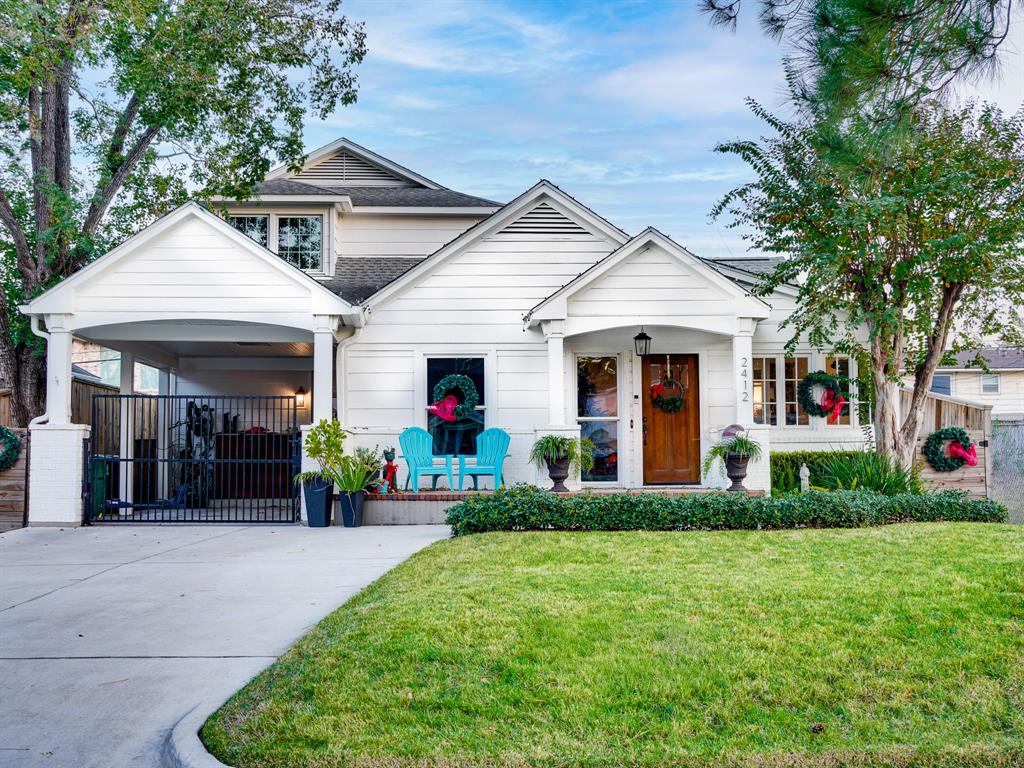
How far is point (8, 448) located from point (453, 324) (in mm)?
6072

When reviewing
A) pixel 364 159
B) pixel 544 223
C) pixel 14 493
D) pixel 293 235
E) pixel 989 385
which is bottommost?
pixel 14 493

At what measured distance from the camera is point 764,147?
1192 cm

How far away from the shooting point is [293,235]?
47.5 ft

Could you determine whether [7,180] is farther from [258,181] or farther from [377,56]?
[377,56]

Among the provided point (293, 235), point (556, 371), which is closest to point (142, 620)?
point (556, 371)

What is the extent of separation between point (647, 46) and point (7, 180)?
11.4m

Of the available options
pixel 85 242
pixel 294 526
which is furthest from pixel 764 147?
pixel 85 242

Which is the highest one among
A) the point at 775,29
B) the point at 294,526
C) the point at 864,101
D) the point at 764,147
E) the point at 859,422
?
the point at 764,147

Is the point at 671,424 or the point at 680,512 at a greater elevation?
the point at 671,424

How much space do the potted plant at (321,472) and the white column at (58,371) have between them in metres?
3.22

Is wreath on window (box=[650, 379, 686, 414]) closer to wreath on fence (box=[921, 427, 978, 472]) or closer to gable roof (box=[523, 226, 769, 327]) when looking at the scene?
gable roof (box=[523, 226, 769, 327])

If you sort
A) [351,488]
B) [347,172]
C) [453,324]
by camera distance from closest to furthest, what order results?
[351,488] < [453,324] < [347,172]

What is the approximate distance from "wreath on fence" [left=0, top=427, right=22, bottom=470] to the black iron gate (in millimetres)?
845

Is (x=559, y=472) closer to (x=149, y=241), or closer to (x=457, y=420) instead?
(x=457, y=420)
